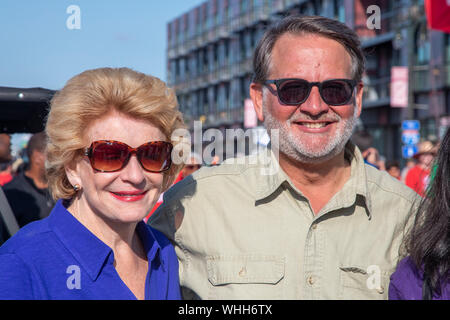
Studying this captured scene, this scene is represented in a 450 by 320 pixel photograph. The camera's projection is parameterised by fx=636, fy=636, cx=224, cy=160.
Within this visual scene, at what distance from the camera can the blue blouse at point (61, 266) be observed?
212 centimetres

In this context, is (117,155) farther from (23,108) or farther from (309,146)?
(309,146)

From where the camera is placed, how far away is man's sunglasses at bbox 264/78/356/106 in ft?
9.75

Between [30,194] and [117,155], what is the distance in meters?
3.94

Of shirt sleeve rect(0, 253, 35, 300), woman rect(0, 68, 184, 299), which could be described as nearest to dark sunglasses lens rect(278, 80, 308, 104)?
woman rect(0, 68, 184, 299)

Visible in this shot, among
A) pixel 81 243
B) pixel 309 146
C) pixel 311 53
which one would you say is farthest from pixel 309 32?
pixel 81 243

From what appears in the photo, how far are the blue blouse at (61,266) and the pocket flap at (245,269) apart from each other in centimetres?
36

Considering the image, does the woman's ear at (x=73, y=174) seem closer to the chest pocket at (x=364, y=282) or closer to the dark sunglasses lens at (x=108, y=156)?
the dark sunglasses lens at (x=108, y=156)

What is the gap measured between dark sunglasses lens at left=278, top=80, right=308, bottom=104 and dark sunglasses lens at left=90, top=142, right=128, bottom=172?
0.97 meters

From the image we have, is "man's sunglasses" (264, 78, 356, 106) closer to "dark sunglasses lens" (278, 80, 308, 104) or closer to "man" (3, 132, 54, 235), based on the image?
"dark sunglasses lens" (278, 80, 308, 104)

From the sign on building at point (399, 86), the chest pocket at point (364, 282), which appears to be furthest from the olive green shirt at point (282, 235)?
the sign on building at point (399, 86)

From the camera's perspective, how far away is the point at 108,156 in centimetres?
231
